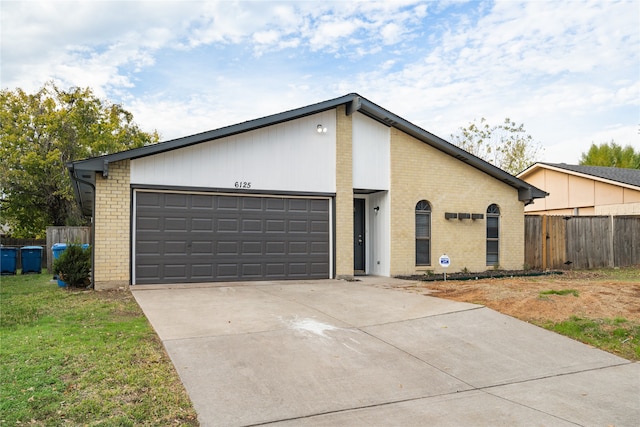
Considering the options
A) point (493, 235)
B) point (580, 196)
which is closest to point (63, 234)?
point (493, 235)

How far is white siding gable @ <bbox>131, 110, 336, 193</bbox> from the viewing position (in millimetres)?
11820

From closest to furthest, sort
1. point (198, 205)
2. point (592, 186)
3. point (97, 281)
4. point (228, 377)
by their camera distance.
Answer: point (228, 377) < point (97, 281) < point (198, 205) < point (592, 186)

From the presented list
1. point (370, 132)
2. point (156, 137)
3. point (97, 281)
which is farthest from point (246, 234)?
point (156, 137)

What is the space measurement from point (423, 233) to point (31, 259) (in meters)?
14.0

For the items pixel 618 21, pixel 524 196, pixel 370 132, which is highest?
pixel 618 21

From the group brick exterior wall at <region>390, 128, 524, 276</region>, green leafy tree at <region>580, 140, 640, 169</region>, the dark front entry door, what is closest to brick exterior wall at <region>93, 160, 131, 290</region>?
the dark front entry door

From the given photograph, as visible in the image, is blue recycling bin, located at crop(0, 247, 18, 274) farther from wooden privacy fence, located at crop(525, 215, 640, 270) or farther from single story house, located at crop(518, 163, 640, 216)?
single story house, located at crop(518, 163, 640, 216)

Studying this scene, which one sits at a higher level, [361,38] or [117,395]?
[361,38]

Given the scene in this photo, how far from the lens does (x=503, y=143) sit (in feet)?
112

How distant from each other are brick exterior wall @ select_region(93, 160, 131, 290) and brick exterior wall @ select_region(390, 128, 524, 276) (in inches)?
285

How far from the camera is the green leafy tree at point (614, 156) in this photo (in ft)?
115

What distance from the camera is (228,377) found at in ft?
16.8

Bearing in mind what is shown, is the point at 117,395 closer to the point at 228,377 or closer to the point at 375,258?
the point at 228,377

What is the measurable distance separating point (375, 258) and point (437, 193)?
9.04 ft
